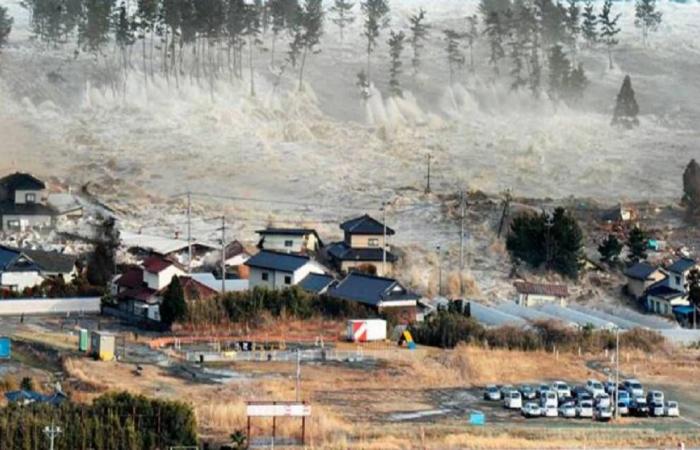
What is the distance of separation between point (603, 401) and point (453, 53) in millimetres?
33240

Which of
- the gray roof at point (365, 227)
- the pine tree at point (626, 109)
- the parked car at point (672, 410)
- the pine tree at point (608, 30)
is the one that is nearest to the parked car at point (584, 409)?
the parked car at point (672, 410)

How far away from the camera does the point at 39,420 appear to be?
13.8 metres

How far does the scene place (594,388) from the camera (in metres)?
18.1

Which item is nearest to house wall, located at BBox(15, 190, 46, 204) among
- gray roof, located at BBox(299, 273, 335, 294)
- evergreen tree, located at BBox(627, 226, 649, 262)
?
gray roof, located at BBox(299, 273, 335, 294)

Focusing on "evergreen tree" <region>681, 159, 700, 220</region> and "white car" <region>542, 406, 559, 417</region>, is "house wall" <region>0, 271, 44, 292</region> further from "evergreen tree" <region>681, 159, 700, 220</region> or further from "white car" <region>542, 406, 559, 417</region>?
"evergreen tree" <region>681, 159, 700, 220</region>

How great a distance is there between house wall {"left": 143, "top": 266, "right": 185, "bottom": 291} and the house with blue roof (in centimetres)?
280

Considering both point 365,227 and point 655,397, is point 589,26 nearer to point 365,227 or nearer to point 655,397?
point 365,227

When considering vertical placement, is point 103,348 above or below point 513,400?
above

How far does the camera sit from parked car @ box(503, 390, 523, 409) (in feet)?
56.7

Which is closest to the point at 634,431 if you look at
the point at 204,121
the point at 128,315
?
the point at 128,315

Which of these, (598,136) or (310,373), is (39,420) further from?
(598,136)

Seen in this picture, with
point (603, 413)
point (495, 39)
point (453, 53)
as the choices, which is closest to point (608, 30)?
point (495, 39)

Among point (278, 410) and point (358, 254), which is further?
point (358, 254)

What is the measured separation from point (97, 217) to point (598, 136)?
18.1 m
